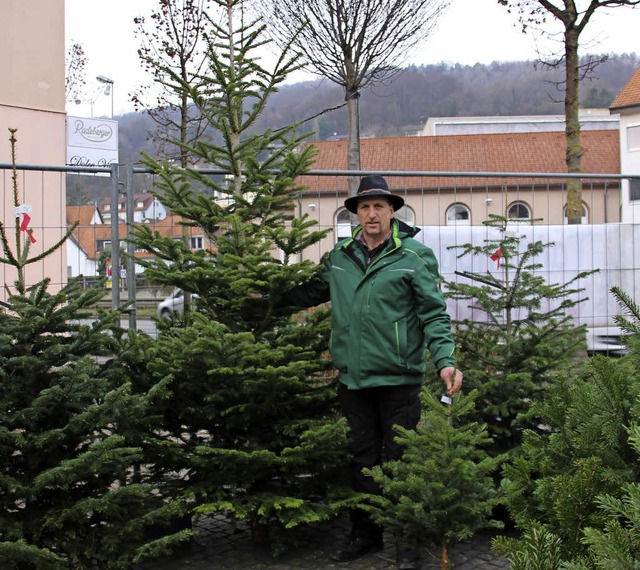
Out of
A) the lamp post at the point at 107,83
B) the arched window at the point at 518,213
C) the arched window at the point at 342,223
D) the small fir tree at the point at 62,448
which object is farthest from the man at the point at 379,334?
the lamp post at the point at 107,83

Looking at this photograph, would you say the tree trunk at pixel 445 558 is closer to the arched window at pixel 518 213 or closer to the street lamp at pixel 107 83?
the arched window at pixel 518 213

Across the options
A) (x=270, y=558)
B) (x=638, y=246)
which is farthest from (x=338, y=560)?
(x=638, y=246)

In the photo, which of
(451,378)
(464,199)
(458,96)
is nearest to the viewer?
(451,378)

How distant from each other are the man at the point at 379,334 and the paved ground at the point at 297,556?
4.4 inches

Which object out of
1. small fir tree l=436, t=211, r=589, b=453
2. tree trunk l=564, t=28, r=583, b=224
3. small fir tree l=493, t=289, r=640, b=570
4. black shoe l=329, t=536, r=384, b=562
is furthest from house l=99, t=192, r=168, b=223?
tree trunk l=564, t=28, r=583, b=224

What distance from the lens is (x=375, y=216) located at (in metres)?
4.45

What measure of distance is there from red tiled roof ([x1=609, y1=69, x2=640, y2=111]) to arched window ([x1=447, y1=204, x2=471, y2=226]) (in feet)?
126

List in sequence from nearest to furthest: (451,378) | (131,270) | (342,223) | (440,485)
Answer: (440,485), (451,378), (131,270), (342,223)

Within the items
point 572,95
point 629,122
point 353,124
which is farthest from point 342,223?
point 629,122

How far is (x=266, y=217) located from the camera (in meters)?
4.80

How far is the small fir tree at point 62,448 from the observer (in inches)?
144

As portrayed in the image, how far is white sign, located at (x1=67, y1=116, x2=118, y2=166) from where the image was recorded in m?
13.8

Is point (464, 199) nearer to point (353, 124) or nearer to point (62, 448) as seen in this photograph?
point (62, 448)

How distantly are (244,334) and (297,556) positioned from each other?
1371 mm
